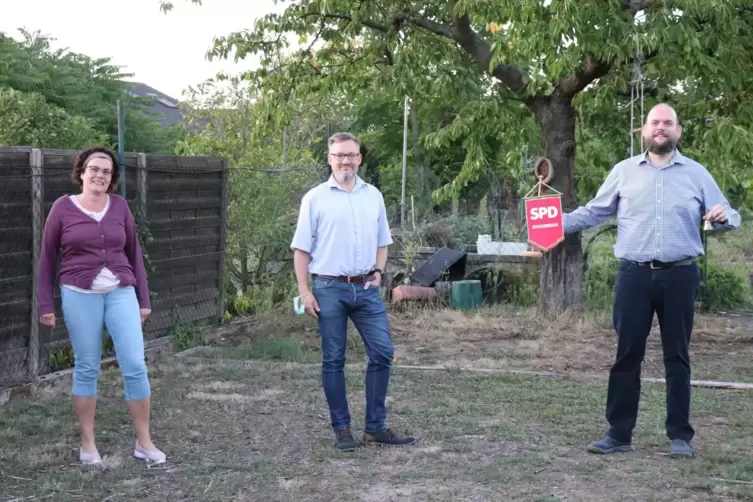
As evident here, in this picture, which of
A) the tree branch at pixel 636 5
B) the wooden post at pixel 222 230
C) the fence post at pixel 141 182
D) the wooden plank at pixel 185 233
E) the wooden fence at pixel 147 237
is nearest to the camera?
the wooden fence at pixel 147 237

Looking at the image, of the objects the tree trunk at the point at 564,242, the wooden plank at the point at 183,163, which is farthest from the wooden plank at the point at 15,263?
the tree trunk at the point at 564,242

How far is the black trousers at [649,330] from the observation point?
17.1 ft

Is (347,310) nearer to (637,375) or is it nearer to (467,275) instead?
(637,375)

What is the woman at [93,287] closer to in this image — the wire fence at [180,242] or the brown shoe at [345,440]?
the brown shoe at [345,440]

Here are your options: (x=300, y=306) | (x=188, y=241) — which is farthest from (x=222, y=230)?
(x=300, y=306)

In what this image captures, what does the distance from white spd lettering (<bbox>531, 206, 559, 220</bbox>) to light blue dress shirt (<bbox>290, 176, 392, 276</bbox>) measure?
77.2 inches

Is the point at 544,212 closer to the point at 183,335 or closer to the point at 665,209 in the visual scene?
the point at 665,209

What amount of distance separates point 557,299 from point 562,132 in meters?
1.90

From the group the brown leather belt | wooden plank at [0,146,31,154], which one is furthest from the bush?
wooden plank at [0,146,31,154]

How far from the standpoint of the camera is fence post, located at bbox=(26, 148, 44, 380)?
710 cm

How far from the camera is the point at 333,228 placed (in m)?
5.43

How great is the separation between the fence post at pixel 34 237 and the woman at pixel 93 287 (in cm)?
204

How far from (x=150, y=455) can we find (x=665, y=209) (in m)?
3.08

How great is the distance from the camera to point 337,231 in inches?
214
